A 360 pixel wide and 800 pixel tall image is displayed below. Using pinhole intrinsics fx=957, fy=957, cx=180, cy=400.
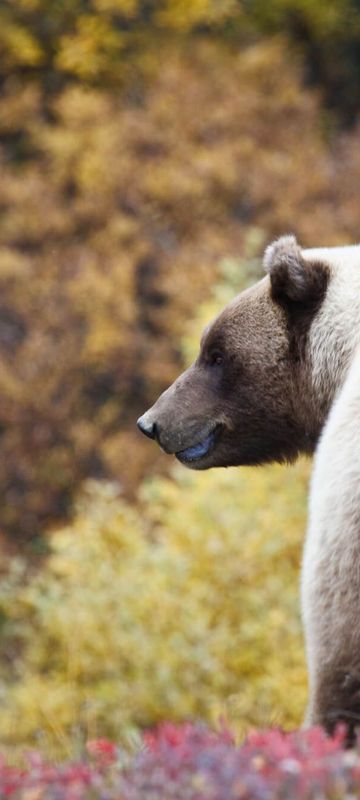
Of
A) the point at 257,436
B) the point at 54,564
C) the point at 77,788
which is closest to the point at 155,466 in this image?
the point at 54,564

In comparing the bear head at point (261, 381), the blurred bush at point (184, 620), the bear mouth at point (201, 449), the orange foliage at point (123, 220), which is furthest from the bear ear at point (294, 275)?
the orange foliage at point (123, 220)

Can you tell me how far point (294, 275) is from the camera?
3.16 meters

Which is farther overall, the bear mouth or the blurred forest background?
the blurred forest background

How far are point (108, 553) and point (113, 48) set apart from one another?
8.64 meters

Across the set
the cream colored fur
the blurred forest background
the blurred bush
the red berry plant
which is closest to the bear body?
the cream colored fur

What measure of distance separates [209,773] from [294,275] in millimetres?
1811

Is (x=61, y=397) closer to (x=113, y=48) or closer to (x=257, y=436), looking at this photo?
(x=113, y=48)

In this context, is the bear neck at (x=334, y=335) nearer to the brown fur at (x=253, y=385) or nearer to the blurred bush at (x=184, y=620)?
the brown fur at (x=253, y=385)

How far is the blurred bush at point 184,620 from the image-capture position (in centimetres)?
620

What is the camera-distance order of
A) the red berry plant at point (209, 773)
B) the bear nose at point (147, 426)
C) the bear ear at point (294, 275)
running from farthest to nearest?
the bear nose at point (147, 426), the bear ear at point (294, 275), the red berry plant at point (209, 773)

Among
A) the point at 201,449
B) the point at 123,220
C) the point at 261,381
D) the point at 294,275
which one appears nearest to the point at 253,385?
the point at 261,381

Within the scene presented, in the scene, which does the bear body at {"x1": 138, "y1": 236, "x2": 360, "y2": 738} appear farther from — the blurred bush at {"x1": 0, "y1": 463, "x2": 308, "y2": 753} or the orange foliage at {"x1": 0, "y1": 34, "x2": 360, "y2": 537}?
the orange foliage at {"x1": 0, "y1": 34, "x2": 360, "y2": 537}

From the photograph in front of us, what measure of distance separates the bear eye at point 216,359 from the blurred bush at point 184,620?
9.49ft

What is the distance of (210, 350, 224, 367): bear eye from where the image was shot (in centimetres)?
342
